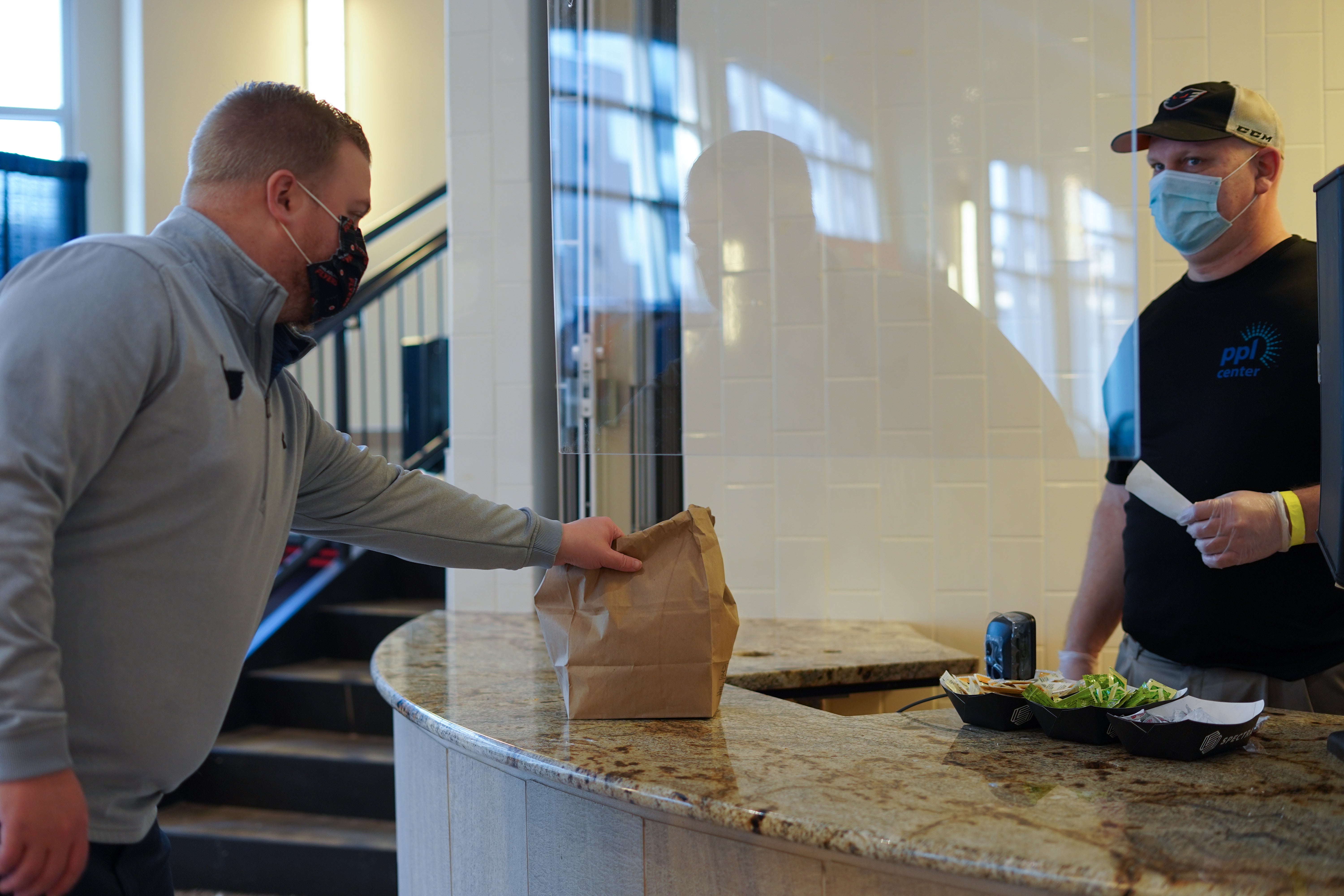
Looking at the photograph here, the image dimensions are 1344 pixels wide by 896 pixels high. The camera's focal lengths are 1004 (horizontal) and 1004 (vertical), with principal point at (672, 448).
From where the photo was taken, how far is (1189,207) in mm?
1786

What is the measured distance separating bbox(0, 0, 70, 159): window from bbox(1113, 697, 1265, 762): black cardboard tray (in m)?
5.73

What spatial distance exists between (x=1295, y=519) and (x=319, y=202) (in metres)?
1.54

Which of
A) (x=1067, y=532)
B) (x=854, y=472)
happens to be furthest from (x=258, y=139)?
(x=1067, y=532)

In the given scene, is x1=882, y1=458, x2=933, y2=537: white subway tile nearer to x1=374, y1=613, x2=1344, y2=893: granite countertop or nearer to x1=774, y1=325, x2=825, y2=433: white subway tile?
x1=774, y1=325, x2=825, y2=433: white subway tile

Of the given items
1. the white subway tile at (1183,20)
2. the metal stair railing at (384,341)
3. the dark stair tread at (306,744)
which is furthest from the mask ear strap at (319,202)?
the metal stair railing at (384,341)

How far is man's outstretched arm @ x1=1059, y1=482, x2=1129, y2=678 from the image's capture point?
2.09 metres

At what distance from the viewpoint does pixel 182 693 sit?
1.14 m

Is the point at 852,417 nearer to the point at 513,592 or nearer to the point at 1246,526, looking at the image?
the point at 1246,526

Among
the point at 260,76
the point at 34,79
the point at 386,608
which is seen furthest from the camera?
the point at 260,76

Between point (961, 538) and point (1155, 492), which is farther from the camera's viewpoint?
point (961, 538)

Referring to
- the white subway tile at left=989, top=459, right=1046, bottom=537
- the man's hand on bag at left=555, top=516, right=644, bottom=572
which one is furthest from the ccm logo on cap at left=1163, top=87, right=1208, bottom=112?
the man's hand on bag at left=555, top=516, right=644, bottom=572

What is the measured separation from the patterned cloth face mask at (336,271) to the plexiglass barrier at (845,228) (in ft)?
1.63

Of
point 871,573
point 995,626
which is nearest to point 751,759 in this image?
point 995,626

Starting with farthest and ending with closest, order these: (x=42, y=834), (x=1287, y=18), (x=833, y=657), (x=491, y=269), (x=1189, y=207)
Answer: (x=491, y=269) → (x=1287, y=18) → (x=833, y=657) → (x=1189, y=207) → (x=42, y=834)
